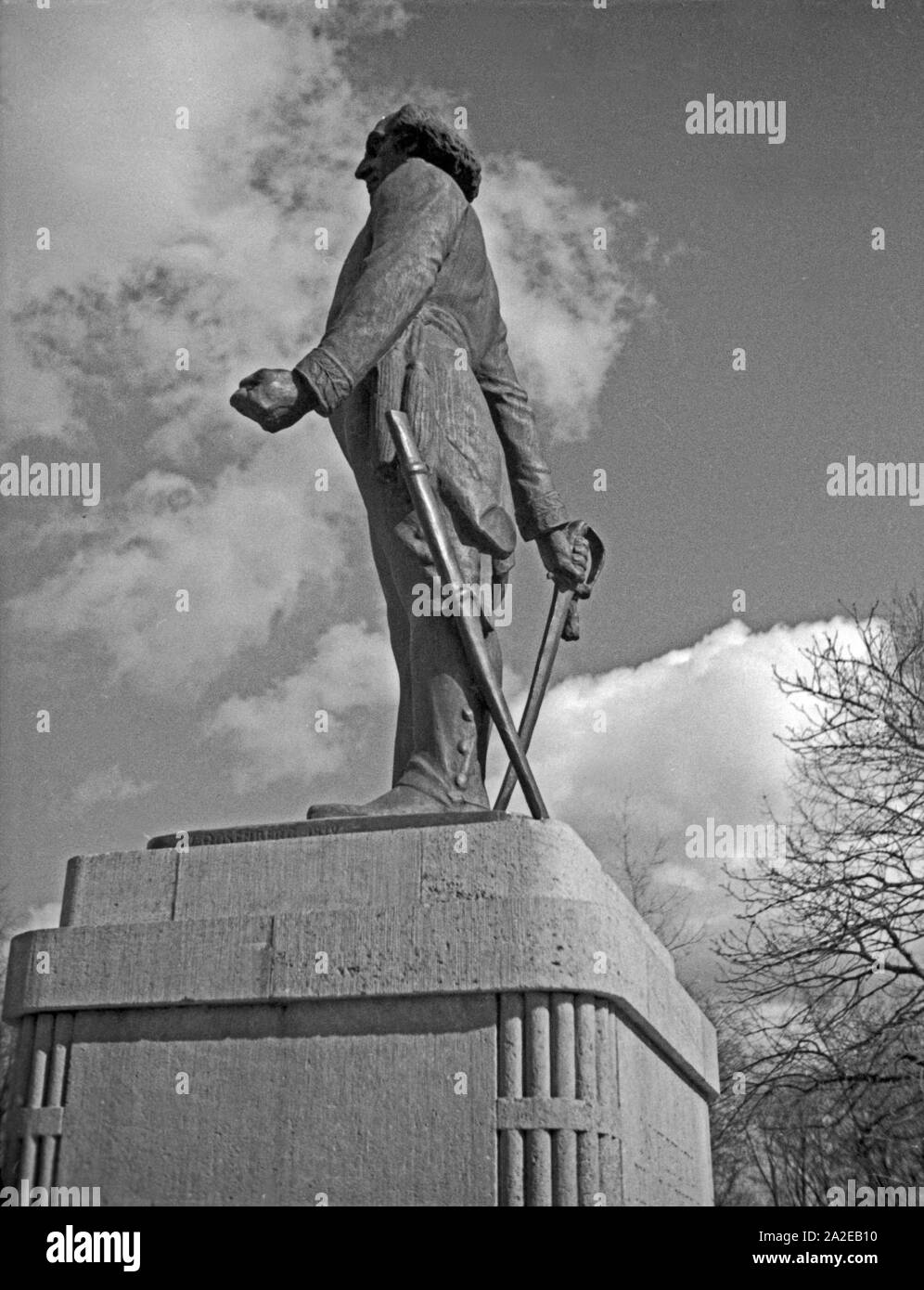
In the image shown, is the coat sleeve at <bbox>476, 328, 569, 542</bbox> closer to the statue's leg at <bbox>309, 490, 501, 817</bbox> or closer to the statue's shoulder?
the statue's shoulder

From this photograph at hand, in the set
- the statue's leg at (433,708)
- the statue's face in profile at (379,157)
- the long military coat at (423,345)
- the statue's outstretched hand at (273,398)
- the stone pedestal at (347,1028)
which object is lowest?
the stone pedestal at (347,1028)

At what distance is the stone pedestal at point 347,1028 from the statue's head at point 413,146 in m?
2.89

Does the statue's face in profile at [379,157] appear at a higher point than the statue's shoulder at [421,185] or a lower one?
higher

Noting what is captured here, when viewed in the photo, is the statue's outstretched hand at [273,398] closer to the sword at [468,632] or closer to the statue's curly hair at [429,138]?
the sword at [468,632]

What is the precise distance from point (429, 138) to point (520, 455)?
52.4 inches

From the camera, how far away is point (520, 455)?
229 inches

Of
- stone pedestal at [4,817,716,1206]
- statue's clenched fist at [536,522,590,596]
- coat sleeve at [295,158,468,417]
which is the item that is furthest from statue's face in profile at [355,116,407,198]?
stone pedestal at [4,817,716,1206]

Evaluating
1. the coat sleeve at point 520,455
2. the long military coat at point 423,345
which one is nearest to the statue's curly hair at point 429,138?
the long military coat at point 423,345

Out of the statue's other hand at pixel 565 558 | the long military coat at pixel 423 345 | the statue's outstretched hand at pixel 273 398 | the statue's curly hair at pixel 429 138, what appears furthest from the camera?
the statue's other hand at pixel 565 558

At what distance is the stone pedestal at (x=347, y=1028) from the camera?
3742mm

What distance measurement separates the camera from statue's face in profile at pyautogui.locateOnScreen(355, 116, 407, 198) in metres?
5.54

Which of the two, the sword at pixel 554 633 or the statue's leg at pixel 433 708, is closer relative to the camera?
the statue's leg at pixel 433 708

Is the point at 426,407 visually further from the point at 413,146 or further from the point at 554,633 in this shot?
the point at 413,146
